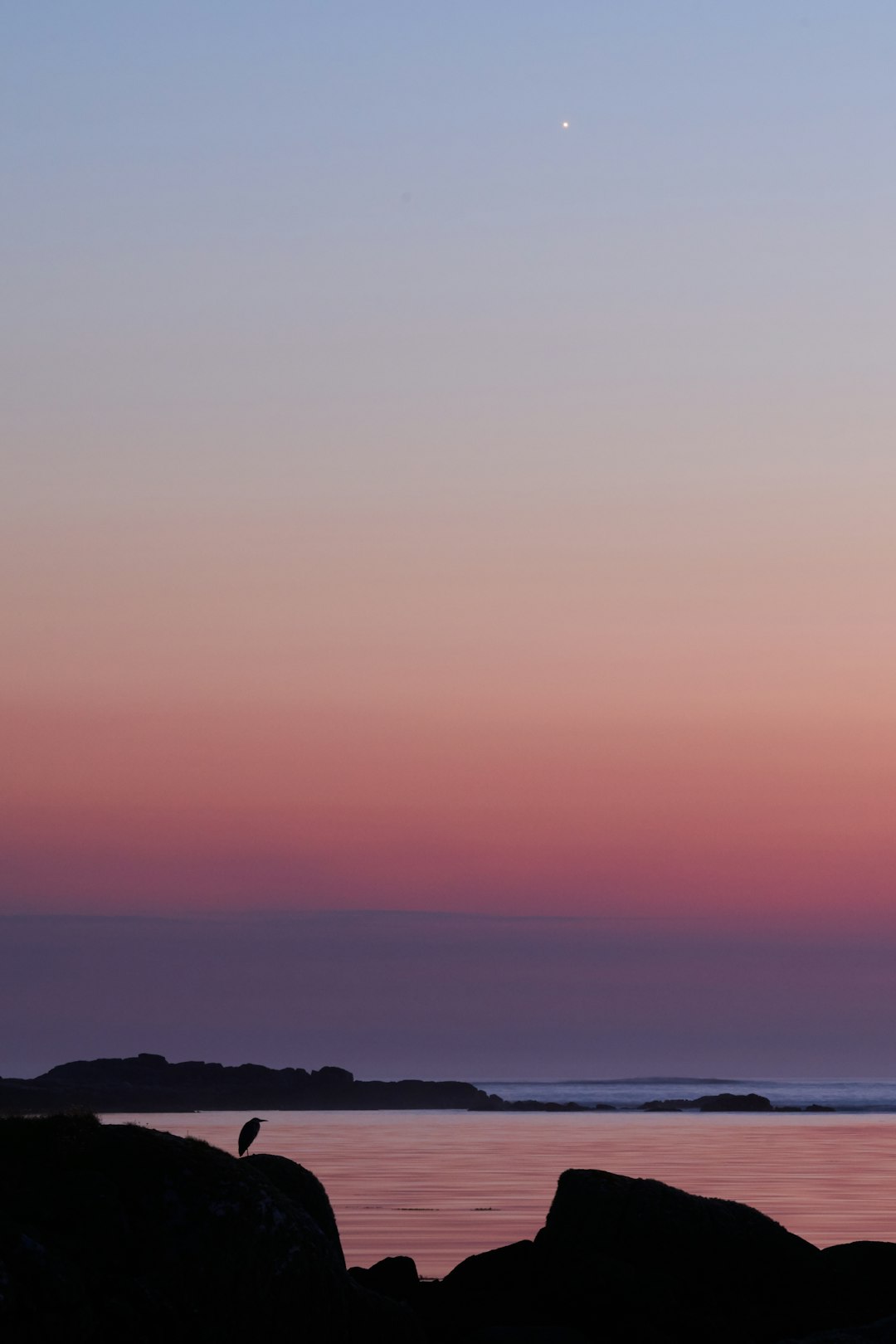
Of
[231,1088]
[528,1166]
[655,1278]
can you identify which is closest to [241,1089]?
[231,1088]

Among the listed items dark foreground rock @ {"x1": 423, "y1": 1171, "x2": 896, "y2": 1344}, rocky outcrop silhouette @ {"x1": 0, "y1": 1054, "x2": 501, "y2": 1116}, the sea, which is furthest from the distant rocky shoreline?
dark foreground rock @ {"x1": 423, "y1": 1171, "x2": 896, "y2": 1344}

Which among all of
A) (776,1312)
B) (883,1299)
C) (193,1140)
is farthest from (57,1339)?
(883,1299)

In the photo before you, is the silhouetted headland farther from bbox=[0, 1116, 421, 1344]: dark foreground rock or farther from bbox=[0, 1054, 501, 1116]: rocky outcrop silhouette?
bbox=[0, 1054, 501, 1116]: rocky outcrop silhouette

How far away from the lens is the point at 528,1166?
44312mm

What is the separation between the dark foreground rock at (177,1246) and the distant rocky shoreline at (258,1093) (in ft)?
316

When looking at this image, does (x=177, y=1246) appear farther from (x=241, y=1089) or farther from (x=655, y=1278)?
(x=241, y=1089)

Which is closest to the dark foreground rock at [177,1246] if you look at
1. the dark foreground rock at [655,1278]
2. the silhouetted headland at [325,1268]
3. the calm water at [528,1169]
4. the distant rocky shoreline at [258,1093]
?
the silhouetted headland at [325,1268]

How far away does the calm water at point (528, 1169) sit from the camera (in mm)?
28047

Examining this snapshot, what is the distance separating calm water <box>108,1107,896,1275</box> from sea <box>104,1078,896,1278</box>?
52 millimetres

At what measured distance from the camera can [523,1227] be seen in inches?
1124

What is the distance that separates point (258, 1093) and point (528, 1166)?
8514 cm

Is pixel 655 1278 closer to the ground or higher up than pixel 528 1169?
closer to the ground

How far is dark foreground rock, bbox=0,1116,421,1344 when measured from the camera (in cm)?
1384

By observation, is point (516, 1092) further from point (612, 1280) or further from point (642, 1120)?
point (612, 1280)
